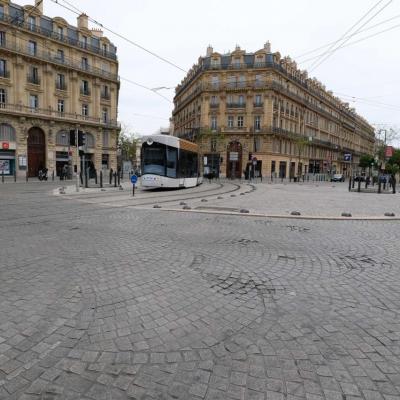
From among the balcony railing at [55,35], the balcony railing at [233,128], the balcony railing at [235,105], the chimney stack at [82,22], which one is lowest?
the balcony railing at [233,128]

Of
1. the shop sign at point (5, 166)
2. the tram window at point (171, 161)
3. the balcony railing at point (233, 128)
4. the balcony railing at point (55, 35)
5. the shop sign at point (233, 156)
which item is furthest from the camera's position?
the balcony railing at point (233, 128)

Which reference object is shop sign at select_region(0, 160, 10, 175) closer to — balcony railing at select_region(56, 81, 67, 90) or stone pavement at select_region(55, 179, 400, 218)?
balcony railing at select_region(56, 81, 67, 90)

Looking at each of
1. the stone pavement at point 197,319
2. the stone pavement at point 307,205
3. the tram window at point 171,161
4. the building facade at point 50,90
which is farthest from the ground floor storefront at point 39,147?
the stone pavement at point 197,319

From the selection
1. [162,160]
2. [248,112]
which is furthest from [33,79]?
[248,112]

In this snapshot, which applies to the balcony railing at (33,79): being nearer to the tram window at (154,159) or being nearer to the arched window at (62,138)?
the arched window at (62,138)

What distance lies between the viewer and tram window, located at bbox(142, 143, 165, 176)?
1814 cm

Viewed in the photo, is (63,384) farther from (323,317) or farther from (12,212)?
(12,212)

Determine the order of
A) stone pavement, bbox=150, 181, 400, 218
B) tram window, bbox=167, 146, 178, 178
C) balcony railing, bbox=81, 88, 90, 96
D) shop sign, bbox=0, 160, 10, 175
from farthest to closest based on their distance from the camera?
balcony railing, bbox=81, 88, 90, 96
shop sign, bbox=0, 160, 10, 175
tram window, bbox=167, 146, 178, 178
stone pavement, bbox=150, 181, 400, 218

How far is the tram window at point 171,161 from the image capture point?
18.4 metres

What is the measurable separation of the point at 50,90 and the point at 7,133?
7573 mm

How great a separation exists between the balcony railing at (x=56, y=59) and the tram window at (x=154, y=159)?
90.5 ft

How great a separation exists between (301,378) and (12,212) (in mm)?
10305

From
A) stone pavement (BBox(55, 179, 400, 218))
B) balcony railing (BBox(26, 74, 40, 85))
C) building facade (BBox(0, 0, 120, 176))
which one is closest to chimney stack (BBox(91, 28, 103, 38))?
building facade (BBox(0, 0, 120, 176))

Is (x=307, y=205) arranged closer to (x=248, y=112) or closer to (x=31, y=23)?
(x=248, y=112)
